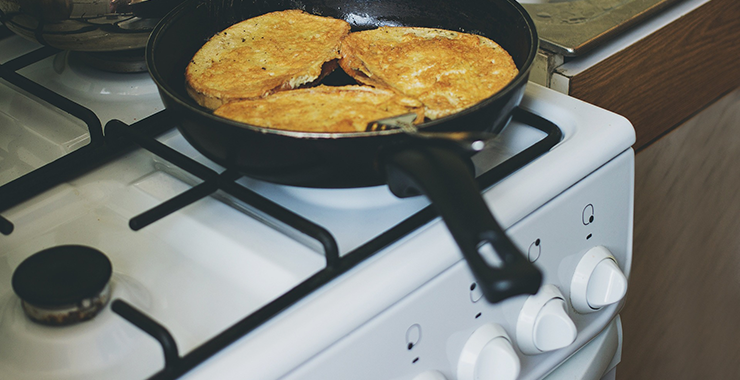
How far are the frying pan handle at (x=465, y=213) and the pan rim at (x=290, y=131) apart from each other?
38mm

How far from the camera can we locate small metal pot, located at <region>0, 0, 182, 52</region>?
754 millimetres

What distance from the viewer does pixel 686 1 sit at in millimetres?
1094

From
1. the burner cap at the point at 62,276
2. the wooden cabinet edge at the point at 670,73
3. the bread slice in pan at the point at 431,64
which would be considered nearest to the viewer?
the burner cap at the point at 62,276

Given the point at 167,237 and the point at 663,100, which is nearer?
the point at 167,237

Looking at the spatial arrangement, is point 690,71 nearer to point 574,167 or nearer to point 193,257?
point 574,167

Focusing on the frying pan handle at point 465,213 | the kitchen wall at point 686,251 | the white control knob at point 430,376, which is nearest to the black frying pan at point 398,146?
the frying pan handle at point 465,213

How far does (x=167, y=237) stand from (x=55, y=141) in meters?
0.26

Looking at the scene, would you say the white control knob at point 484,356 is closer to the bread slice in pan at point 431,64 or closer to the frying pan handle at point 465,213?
the frying pan handle at point 465,213

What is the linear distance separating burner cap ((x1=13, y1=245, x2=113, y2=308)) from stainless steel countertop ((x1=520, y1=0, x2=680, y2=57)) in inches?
27.3

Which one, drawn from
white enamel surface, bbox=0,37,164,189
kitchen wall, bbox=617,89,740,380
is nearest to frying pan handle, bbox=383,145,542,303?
white enamel surface, bbox=0,37,164,189

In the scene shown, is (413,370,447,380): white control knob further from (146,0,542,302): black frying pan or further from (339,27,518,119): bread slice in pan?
(339,27,518,119): bread slice in pan

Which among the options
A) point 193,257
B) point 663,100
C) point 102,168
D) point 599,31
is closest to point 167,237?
point 193,257

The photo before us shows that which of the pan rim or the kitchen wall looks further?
the kitchen wall

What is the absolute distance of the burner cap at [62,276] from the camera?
50 cm
